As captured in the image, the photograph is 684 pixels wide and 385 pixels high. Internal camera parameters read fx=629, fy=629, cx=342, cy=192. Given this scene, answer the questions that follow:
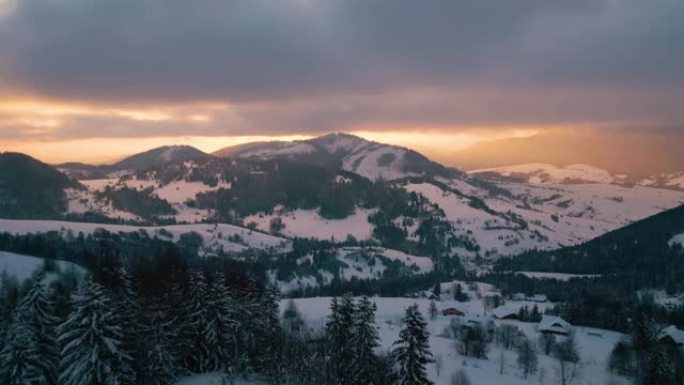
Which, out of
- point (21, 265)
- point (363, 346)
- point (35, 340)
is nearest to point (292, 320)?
point (363, 346)

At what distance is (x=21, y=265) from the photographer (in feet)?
Answer: 566

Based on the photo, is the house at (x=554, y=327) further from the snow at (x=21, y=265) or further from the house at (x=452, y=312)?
the snow at (x=21, y=265)

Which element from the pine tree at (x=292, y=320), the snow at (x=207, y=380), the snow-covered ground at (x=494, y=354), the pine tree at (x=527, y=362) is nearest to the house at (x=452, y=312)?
the snow-covered ground at (x=494, y=354)

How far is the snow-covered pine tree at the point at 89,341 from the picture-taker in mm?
51875

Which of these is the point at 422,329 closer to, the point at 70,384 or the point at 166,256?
the point at 70,384

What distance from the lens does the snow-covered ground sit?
104750 mm

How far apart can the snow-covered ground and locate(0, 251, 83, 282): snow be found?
6377cm

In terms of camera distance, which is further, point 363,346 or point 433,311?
point 433,311

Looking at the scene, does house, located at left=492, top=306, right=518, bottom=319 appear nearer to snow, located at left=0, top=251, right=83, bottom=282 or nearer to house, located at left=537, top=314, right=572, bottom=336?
house, located at left=537, top=314, right=572, bottom=336

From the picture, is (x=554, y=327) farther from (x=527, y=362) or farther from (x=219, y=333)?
(x=219, y=333)

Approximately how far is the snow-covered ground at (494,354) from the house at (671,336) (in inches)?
412

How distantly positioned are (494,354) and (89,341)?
293ft

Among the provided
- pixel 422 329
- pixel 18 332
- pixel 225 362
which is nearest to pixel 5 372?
pixel 18 332

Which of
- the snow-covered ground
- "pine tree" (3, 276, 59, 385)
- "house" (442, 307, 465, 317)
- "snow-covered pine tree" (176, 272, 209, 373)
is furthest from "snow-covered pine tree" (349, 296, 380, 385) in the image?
"house" (442, 307, 465, 317)
